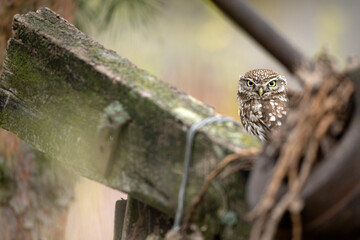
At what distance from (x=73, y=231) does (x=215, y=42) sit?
6365mm

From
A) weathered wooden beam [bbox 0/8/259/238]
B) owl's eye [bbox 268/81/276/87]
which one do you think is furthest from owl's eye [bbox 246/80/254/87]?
weathered wooden beam [bbox 0/8/259/238]

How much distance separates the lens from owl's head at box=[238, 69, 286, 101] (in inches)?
135

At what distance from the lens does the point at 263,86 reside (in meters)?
3.46

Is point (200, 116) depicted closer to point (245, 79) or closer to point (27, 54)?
point (27, 54)

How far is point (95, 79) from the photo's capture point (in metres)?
1.46

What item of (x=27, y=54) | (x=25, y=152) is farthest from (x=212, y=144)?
(x=25, y=152)

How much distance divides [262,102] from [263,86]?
0.17 metres

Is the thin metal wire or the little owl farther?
the little owl

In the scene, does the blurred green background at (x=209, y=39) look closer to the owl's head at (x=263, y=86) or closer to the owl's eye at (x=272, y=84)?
the owl's head at (x=263, y=86)

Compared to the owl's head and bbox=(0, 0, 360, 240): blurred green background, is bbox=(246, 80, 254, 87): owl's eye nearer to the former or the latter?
the owl's head

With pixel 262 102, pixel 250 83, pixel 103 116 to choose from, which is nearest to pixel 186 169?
pixel 103 116

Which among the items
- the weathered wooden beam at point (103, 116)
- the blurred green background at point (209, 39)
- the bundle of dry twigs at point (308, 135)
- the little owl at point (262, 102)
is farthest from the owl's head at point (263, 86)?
the bundle of dry twigs at point (308, 135)

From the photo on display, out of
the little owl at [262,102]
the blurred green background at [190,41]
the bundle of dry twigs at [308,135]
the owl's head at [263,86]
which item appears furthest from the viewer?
the blurred green background at [190,41]

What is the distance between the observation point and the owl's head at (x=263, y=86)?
342cm
